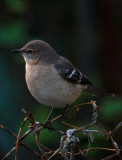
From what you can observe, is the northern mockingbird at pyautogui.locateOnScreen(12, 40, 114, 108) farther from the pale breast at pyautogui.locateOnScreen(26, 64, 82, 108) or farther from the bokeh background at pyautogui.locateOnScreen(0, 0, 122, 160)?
the bokeh background at pyautogui.locateOnScreen(0, 0, 122, 160)

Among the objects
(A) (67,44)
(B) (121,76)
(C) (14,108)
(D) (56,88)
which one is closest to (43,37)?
(A) (67,44)

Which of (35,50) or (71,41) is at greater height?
(35,50)

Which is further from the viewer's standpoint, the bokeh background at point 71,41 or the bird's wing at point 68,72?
the bokeh background at point 71,41

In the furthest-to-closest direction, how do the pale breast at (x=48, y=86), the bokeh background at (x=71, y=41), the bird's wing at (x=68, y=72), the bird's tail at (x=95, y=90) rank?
the bokeh background at (x=71, y=41) < the bird's tail at (x=95, y=90) < the bird's wing at (x=68, y=72) < the pale breast at (x=48, y=86)

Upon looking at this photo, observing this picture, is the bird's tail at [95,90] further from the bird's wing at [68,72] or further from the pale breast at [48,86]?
the pale breast at [48,86]

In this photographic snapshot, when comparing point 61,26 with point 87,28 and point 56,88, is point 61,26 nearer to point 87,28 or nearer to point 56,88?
point 87,28

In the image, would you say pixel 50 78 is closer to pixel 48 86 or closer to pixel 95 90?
pixel 48 86

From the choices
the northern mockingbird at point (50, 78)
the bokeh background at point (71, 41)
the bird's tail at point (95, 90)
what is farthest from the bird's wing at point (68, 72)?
the bokeh background at point (71, 41)

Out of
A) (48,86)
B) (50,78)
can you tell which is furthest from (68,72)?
(48,86)
